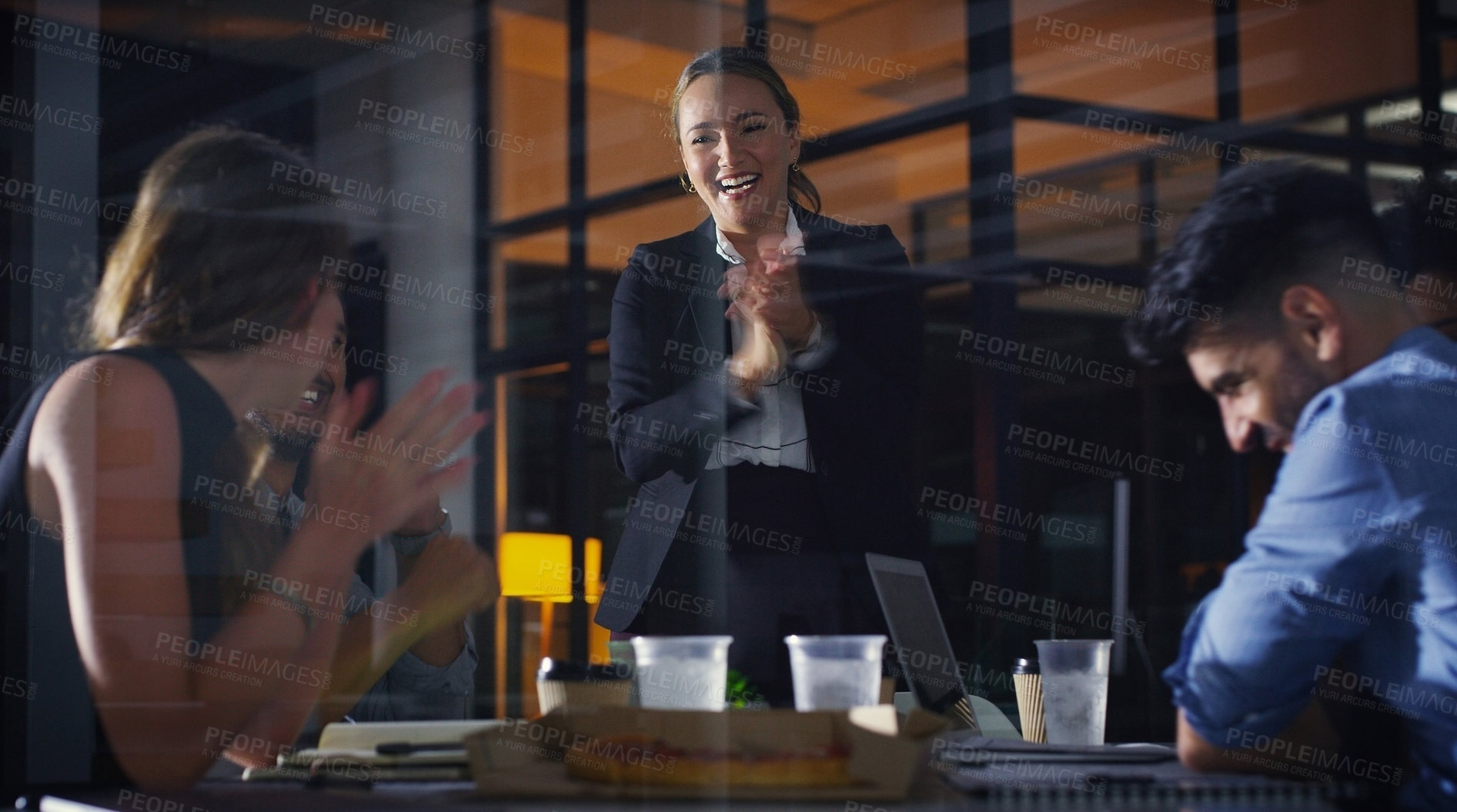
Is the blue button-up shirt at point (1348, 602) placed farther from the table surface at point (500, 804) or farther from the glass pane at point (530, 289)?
the glass pane at point (530, 289)

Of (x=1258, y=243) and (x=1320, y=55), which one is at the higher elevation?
(x=1320, y=55)

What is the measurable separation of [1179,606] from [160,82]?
360 centimetres

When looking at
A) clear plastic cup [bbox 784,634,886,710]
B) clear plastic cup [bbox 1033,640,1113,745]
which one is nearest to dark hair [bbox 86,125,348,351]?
clear plastic cup [bbox 784,634,886,710]

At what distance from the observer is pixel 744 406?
2.58m

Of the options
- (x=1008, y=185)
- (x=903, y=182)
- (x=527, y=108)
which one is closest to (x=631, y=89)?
(x=527, y=108)

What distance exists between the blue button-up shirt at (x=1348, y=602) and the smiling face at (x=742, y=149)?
5.46 ft

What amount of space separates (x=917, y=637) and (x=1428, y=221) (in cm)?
276

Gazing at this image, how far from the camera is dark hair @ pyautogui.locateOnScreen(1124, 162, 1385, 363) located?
182 cm

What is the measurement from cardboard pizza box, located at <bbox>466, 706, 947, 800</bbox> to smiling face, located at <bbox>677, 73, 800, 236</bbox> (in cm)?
197

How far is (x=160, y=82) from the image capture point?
93.0 inches

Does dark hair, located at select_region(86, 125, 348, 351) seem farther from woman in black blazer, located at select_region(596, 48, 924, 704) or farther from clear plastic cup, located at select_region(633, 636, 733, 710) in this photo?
woman in black blazer, located at select_region(596, 48, 924, 704)

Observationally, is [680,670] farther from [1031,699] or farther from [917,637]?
[1031,699]

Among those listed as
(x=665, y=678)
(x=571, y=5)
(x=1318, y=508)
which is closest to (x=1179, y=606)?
(x=571, y=5)

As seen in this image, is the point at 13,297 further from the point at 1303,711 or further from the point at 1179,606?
the point at 1179,606
